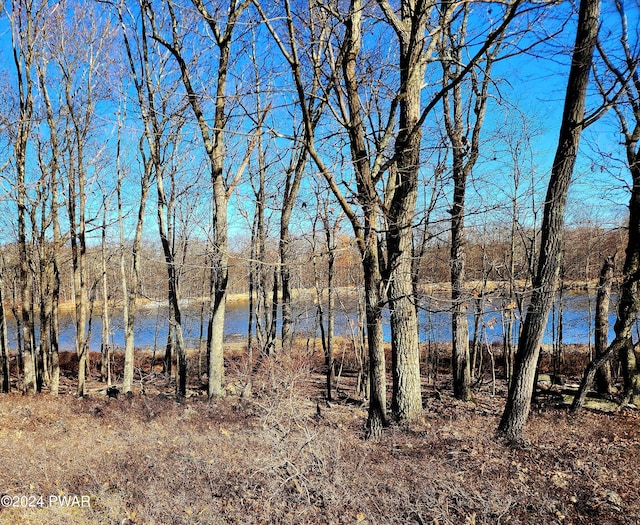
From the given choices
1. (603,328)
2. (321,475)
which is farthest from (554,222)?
(603,328)

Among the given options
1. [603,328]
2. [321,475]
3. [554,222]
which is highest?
[554,222]

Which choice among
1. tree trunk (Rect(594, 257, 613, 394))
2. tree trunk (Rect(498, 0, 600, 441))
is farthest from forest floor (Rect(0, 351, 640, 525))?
tree trunk (Rect(594, 257, 613, 394))

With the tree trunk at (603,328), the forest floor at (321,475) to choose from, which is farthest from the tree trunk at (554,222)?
the tree trunk at (603,328)

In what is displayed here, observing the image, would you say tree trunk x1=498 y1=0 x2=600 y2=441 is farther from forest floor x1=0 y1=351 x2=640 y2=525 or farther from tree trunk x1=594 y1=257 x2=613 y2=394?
tree trunk x1=594 y1=257 x2=613 y2=394

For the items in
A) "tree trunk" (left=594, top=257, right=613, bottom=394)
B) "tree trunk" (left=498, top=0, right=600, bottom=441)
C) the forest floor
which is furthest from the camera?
"tree trunk" (left=594, top=257, right=613, bottom=394)

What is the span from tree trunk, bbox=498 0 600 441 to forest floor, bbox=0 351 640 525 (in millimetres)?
624

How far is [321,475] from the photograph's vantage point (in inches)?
178

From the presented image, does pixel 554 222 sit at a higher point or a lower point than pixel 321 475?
higher

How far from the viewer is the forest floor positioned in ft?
12.9

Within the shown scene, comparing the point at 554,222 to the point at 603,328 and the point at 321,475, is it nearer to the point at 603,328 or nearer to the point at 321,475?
the point at 321,475

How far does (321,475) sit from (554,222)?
442 cm

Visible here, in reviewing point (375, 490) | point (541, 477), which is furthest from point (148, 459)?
point (541, 477)

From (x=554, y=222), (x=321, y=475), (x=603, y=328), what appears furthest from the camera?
(x=603, y=328)

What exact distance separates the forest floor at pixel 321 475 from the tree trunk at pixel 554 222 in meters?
0.62
